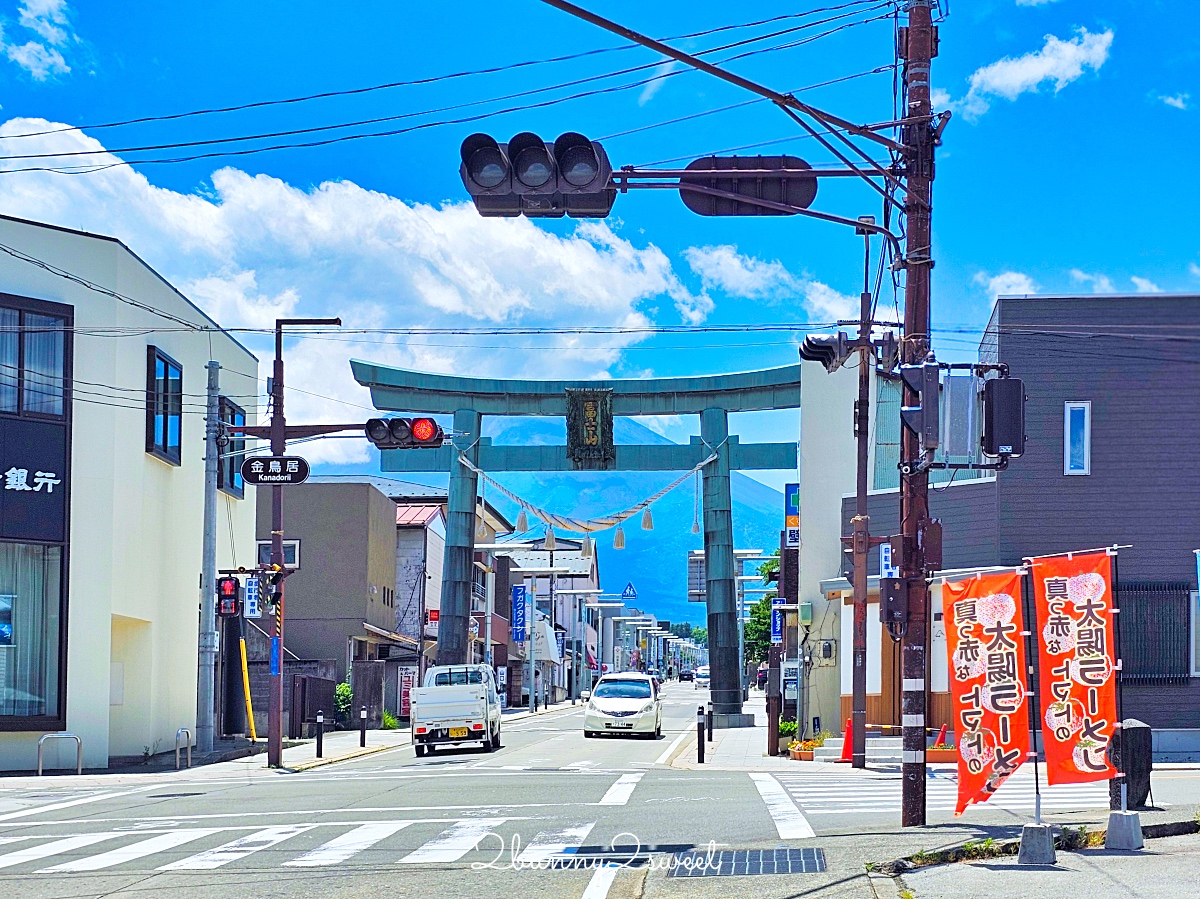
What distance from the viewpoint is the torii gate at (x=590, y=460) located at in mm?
42094

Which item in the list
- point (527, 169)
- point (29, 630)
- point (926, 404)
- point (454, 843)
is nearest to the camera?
point (527, 169)

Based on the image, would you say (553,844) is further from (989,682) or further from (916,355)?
(916,355)

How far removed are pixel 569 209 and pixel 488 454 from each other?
3160 centimetres

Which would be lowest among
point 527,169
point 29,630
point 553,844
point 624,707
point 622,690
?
point 624,707

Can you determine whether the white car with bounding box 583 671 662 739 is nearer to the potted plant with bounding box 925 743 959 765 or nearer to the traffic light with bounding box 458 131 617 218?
the potted plant with bounding box 925 743 959 765

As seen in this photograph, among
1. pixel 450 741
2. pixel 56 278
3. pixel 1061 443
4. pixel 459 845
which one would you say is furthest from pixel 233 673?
pixel 459 845

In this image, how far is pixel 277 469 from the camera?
28234 millimetres

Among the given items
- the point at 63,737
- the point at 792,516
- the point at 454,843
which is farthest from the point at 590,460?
the point at 454,843

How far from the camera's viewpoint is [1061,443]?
91.4 feet

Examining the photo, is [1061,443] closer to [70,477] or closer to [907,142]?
[907,142]

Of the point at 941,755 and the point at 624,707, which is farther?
the point at 624,707

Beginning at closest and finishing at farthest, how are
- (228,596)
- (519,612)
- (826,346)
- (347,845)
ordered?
(347,845), (826,346), (228,596), (519,612)

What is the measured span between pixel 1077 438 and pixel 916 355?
49.1ft

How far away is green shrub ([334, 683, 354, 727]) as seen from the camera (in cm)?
4788
